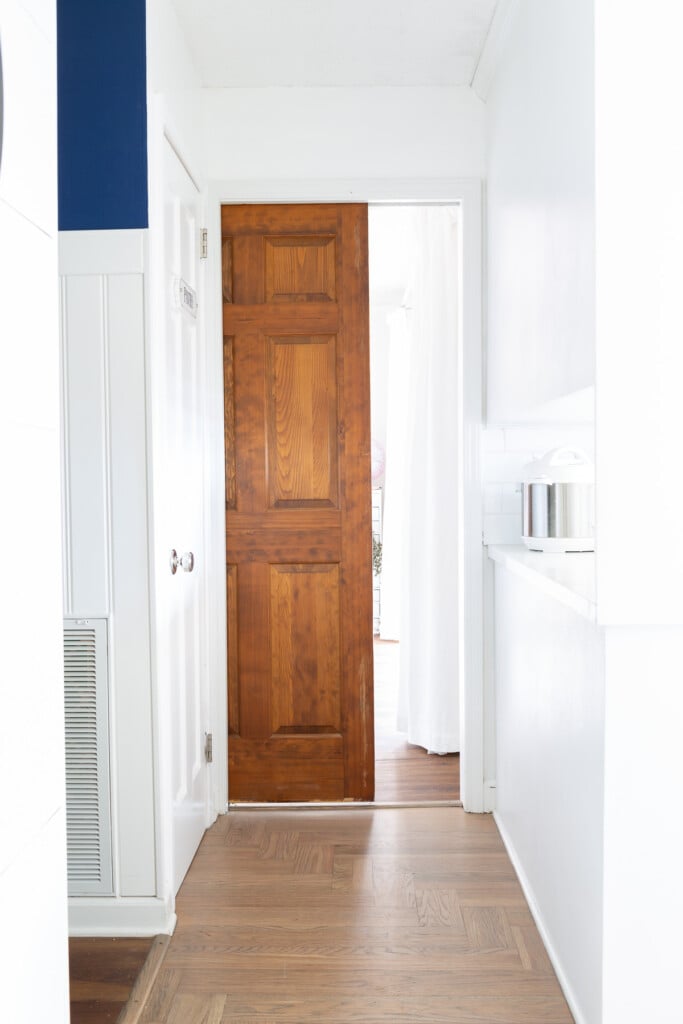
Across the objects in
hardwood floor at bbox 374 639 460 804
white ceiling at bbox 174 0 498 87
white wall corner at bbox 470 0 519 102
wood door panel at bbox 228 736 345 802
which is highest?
white ceiling at bbox 174 0 498 87

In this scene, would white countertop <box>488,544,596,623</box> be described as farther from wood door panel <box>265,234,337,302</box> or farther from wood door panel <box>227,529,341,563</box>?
wood door panel <box>265,234,337,302</box>

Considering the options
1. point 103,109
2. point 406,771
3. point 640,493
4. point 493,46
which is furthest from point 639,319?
point 406,771

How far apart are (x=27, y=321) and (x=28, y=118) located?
0.24 metres

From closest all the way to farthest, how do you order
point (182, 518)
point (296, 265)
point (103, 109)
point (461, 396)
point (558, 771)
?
point (558, 771), point (103, 109), point (182, 518), point (461, 396), point (296, 265)

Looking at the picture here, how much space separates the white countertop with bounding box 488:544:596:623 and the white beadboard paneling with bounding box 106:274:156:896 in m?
1.00

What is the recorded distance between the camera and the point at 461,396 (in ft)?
9.92

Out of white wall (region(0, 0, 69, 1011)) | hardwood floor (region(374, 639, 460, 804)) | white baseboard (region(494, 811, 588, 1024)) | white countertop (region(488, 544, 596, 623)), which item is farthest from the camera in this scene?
hardwood floor (region(374, 639, 460, 804))

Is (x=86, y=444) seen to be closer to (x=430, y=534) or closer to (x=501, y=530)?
(x=501, y=530)

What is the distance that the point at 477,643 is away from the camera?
9.99 feet

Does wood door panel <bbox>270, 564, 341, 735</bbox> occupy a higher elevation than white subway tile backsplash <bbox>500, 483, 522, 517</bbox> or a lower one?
lower

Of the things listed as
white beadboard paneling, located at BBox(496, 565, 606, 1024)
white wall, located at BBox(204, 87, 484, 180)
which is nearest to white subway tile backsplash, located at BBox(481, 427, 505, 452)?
white beadboard paneling, located at BBox(496, 565, 606, 1024)

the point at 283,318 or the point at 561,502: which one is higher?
the point at 283,318

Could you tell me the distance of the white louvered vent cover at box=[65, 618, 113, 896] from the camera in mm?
2238

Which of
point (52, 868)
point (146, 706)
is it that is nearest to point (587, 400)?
point (146, 706)
